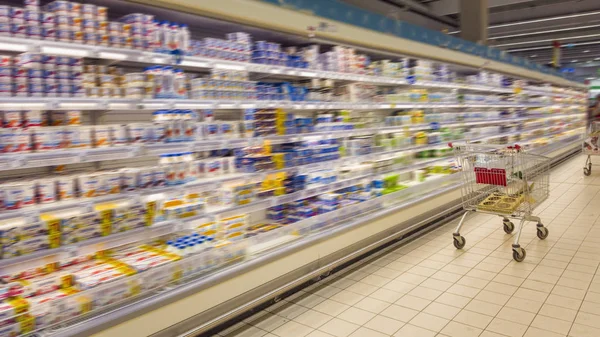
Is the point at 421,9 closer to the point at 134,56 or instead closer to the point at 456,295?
the point at 456,295

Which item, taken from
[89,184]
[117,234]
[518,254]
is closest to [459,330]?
[518,254]

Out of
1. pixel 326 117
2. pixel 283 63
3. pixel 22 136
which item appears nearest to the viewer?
pixel 22 136

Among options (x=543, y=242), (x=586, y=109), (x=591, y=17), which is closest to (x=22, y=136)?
(x=543, y=242)

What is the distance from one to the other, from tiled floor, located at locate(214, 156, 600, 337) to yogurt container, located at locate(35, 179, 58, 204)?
1.49m

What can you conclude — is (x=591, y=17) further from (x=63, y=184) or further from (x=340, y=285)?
(x=63, y=184)

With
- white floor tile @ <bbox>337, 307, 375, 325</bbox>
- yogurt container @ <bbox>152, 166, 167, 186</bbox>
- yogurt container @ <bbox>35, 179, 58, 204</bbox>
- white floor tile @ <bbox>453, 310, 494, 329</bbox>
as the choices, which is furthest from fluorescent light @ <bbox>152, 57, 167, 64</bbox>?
white floor tile @ <bbox>453, 310, 494, 329</bbox>

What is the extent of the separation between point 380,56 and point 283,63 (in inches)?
81.4

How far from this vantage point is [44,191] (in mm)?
2346

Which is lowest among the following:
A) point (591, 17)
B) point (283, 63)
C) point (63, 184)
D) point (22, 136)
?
point (63, 184)

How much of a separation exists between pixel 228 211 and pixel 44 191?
1.24m

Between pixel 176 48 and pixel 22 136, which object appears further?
pixel 176 48

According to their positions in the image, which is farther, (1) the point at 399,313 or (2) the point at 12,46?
(1) the point at 399,313

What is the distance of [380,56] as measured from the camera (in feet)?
17.4

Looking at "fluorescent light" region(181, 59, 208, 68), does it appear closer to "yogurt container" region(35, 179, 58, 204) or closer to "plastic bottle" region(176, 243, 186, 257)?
"yogurt container" region(35, 179, 58, 204)
